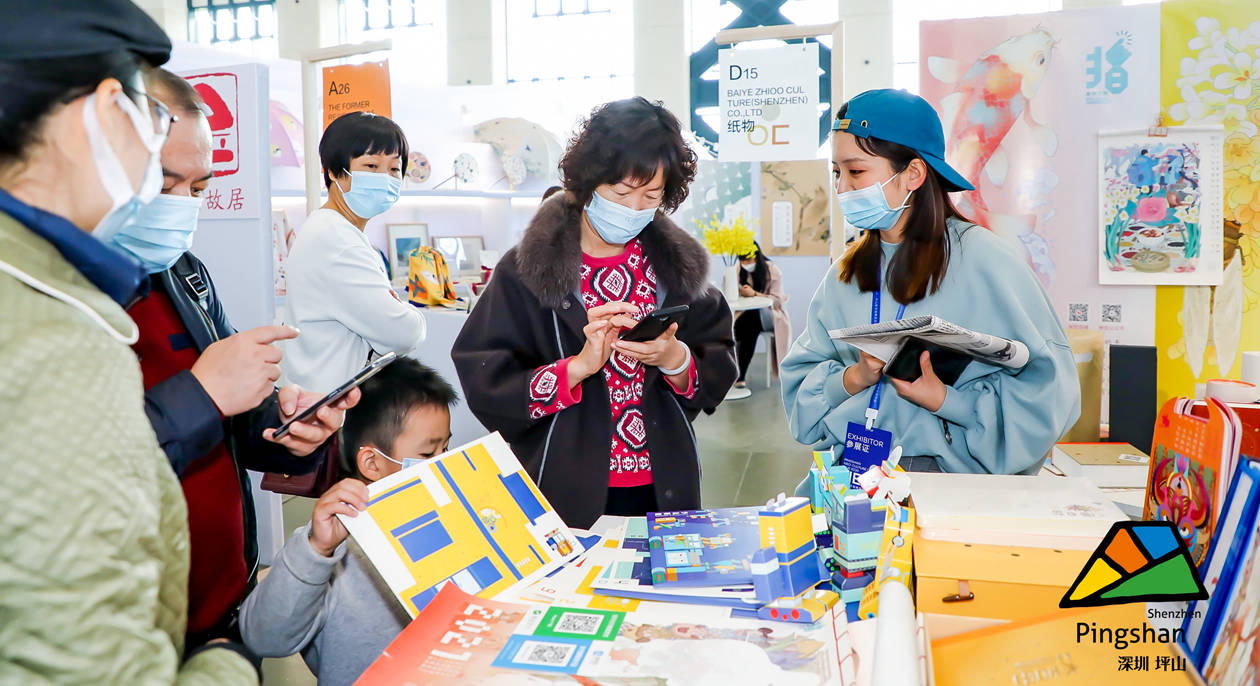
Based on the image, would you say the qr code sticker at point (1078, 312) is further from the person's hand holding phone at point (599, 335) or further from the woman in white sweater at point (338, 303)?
the woman in white sweater at point (338, 303)

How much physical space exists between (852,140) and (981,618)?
1.29 metres

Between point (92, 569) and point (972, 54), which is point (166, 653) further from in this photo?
point (972, 54)

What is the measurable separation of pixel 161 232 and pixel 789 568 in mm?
1125

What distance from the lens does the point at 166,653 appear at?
2.17 ft

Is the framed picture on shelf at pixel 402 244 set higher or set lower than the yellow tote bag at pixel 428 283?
higher

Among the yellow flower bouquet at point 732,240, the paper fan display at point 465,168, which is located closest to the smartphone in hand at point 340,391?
the paper fan display at point 465,168

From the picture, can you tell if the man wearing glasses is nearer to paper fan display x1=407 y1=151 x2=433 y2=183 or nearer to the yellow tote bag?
the yellow tote bag

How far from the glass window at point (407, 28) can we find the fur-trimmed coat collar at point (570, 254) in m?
11.7

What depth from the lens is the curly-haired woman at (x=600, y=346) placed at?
6.42ft

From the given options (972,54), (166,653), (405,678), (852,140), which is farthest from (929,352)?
(972,54)

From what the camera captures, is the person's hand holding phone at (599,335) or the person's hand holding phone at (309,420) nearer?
the person's hand holding phone at (309,420)

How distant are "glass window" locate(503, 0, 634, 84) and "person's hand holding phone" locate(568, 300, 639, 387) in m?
11.1

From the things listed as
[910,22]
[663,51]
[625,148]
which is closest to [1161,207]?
[625,148]

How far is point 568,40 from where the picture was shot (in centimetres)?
1281
